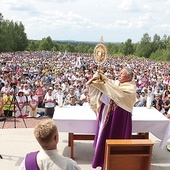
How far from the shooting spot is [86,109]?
539 cm

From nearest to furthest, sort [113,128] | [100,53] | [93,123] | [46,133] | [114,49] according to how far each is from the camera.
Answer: [46,133] < [113,128] < [100,53] < [93,123] < [114,49]

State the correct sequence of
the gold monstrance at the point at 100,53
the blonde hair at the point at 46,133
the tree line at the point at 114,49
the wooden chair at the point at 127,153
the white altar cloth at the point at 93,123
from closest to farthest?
1. the blonde hair at the point at 46,133
2. the wooden chair at the point at 127,153
3. the gold monstrance at the point at 100,53
4. the white altar cloth at the point at 93,123
5. the tree line at the point at 114,49

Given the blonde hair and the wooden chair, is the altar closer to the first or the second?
the wooden chair

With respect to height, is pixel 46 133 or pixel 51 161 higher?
pixel 46 133

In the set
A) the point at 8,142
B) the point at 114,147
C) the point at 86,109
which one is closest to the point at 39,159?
the point at 114,147

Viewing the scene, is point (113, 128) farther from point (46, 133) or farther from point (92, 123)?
point (46, 133)

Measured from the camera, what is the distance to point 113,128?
13.9 feet

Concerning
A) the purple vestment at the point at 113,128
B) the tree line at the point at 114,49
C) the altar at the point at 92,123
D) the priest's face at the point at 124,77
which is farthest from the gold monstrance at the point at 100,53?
the tree line at the point at 114,49

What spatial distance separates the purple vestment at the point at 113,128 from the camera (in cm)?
423

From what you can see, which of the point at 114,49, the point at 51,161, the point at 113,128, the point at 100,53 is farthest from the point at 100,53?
the point at 114,49

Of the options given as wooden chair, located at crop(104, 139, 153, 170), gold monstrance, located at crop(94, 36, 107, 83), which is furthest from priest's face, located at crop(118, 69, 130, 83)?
wooden chair, located at crop(104, 139, 153, 170)

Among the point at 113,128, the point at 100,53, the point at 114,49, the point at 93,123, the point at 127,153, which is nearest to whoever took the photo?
the point at 127,153

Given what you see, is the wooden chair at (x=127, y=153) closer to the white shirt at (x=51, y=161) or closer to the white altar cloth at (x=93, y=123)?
the white shirt at (x=51, y=161)

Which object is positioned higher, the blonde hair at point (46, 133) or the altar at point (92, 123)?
the blonde hair at point (46, 133)
